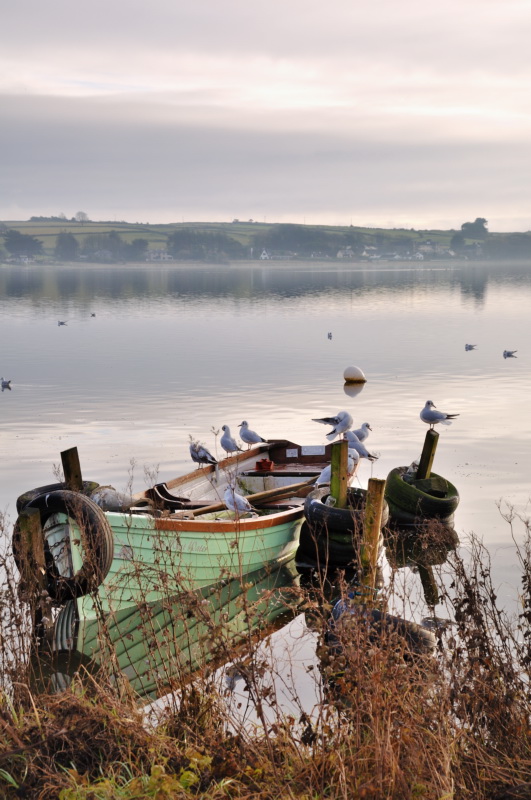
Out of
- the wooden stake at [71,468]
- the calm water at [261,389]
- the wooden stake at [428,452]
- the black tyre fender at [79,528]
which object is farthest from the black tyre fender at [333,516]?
the black tyre fender at [79,528]

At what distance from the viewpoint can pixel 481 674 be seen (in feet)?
23.5

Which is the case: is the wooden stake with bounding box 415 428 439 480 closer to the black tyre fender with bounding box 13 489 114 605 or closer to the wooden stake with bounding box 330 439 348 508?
the wooden stake with bounding box 330 439 348 508

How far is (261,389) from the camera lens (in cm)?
3400

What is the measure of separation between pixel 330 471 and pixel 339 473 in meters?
0.74

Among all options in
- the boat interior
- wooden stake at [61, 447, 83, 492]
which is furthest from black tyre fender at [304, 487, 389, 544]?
wooden stake at [61, 447, 83, 492]

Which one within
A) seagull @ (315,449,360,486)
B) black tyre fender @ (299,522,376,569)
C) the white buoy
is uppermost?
seagull @ (315,449,360,486)

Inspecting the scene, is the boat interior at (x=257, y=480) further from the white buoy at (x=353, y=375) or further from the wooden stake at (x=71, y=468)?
the white buoy at (x=353, y=375)

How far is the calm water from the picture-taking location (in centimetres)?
2156

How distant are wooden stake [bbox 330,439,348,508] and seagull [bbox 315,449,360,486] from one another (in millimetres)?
601

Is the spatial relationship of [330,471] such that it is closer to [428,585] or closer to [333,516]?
[333,516]

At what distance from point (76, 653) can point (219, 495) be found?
210 inches

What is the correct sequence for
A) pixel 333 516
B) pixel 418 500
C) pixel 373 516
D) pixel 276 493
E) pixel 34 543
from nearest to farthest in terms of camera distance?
pixel 34 543 → pixel 373 516 → pixel 333 516 → pixel 276 493 → pixel 418 500

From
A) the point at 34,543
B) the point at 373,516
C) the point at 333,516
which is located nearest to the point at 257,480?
the point at 333,516

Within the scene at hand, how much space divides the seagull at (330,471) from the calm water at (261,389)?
237cm
